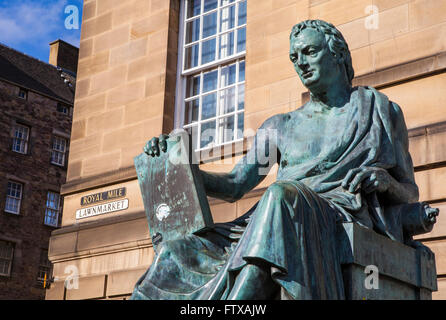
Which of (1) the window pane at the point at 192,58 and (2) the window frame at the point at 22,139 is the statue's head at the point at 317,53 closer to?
(1) the window pane at the point at 192,58

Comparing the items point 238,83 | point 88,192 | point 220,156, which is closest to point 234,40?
point 238,83

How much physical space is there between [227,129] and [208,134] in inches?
17.6

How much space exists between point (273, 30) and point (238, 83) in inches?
53.8

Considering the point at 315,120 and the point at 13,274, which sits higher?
the point at 13,274

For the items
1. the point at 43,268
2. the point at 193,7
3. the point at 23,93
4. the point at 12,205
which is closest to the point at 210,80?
the point at 193,7

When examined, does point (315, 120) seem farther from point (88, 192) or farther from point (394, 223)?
point (88, 192)

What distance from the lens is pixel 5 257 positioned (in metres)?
34.2

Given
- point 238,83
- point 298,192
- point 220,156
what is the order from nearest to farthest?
point 298,192
point 220,156
point 238,83

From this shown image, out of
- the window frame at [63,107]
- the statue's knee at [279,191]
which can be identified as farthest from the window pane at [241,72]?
the window frame at [63,107]

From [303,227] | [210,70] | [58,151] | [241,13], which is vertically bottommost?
[303,227]

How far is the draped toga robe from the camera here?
3965mm

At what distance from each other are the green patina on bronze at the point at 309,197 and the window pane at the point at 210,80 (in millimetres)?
8417

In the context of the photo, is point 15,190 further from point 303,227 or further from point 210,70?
point 303,227
